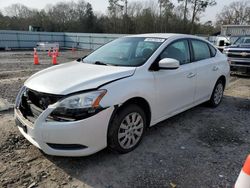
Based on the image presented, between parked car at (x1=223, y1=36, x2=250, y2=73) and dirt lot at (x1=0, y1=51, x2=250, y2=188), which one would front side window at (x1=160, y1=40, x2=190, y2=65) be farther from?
parked car at (x1=223, y1=36, x2=250, y2=73)

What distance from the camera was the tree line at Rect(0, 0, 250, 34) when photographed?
119 feet

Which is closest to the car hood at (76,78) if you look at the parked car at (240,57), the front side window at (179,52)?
the front side window at (179,52)

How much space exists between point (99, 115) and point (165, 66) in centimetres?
129

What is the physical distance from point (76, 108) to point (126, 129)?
0.84m

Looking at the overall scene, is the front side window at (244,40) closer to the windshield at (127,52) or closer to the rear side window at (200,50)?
the rear side window at (200,50)

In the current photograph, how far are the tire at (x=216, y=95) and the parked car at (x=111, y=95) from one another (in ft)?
2.79

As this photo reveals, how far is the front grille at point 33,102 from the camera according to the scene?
264 centimetres

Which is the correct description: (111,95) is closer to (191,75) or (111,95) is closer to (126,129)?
(126,129)

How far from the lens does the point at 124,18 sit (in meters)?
39.8

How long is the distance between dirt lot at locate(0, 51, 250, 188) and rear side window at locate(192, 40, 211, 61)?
1336 mm

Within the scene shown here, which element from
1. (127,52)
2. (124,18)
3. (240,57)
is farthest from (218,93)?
(124,18)

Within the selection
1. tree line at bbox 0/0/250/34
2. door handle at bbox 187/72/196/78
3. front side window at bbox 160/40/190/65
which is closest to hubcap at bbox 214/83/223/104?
door handle at bbox 187/72/196/78

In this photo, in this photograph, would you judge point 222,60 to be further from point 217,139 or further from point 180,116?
point 217,139

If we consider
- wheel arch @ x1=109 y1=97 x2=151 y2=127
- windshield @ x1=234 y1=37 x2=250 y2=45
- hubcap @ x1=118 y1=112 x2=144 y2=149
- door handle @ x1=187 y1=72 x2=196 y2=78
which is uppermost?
windshield @ x1=234 y1=37 x2=250 y2=45
